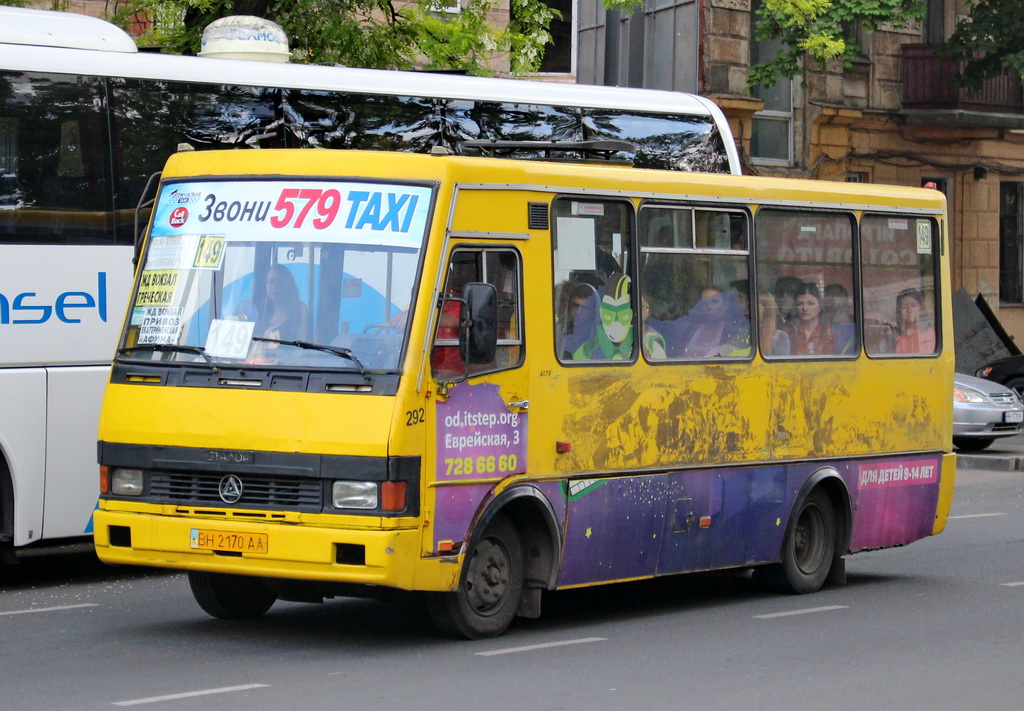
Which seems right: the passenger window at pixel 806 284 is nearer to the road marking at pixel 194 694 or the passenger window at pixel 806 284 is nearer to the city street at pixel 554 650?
the city street at pixel 554 650

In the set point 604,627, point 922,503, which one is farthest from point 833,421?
point 604,627

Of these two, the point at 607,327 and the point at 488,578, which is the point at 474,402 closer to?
the point at 488,578

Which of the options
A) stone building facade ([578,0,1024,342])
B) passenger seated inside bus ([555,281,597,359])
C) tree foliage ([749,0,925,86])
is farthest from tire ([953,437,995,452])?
passenger seated inside bus ([555,281,597,359])

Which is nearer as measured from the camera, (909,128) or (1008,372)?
(1008,372)

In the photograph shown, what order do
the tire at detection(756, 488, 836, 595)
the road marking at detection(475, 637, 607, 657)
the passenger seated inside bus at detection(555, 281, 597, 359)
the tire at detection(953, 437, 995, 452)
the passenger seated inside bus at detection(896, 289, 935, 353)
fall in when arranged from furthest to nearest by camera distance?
the tire at detection(953, 437, 995, 452), the passenger seated inside bus at detection(896, 289, 935, 353), the tire at detection(756, 488, 836, 595), the passenger seated inside bus at detection(555, 281, 597, 359), the road marking at detection(475, 637, 607, 657)

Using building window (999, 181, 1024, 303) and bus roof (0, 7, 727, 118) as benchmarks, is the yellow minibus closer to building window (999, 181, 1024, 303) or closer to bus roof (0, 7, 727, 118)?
bus roof (0, 7, 727, 118)

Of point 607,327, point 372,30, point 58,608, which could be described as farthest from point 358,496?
point 372,30

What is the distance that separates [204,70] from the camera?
12.1 meters

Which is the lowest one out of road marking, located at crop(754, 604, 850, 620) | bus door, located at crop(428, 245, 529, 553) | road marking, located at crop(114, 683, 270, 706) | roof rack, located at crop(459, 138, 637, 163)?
road marking, located at crop(754, 604, 850, 620)

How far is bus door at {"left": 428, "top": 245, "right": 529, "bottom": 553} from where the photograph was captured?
8.79 m

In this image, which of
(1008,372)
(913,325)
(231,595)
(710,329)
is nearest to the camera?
(231,595)

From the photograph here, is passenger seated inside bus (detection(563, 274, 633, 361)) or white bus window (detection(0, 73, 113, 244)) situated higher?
white bus window (detection(0, 73, 113, 244))

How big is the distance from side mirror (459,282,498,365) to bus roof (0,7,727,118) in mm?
4072

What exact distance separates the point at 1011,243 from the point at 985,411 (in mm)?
14544
